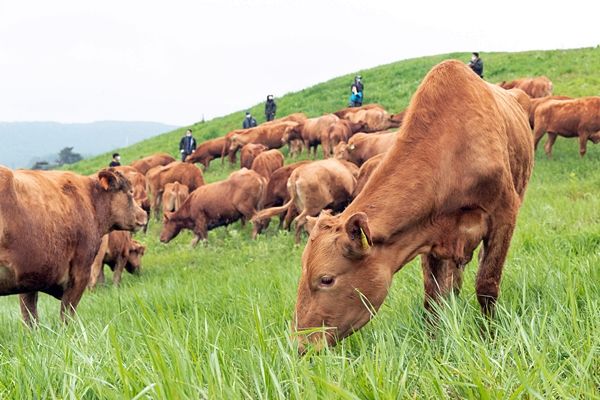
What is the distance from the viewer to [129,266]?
13.3 meters

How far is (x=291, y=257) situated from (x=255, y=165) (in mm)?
9217

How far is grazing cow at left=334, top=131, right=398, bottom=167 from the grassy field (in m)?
4.78

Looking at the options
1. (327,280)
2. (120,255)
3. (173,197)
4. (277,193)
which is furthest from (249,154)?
(327,280)

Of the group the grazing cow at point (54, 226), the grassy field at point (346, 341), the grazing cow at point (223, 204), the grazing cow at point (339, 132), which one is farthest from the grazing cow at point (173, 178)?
the grazing cow at point (54, 226)

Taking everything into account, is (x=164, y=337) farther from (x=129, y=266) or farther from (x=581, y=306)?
(x=129, y=266)

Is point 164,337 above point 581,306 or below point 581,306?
above

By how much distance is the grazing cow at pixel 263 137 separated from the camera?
85.9ft

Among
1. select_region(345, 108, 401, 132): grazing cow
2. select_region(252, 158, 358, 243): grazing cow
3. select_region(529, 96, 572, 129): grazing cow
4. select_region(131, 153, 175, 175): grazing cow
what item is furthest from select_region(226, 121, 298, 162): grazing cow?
select_region(252, 158, 358, 243): grazing cow

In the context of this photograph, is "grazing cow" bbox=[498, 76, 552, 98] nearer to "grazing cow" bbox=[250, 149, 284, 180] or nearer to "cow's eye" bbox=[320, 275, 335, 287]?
"grazing cow" bbox=[250, 149, 284, 180]

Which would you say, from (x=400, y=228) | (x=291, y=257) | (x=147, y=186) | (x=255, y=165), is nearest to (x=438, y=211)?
(x=400, y=228)

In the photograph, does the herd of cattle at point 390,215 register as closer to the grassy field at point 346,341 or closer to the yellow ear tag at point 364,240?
the yellow ear tag at point 364,240

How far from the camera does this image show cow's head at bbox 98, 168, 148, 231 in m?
7.60

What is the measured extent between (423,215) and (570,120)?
46.1ft

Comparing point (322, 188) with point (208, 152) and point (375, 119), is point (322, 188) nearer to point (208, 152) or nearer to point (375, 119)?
point (375, 119)
